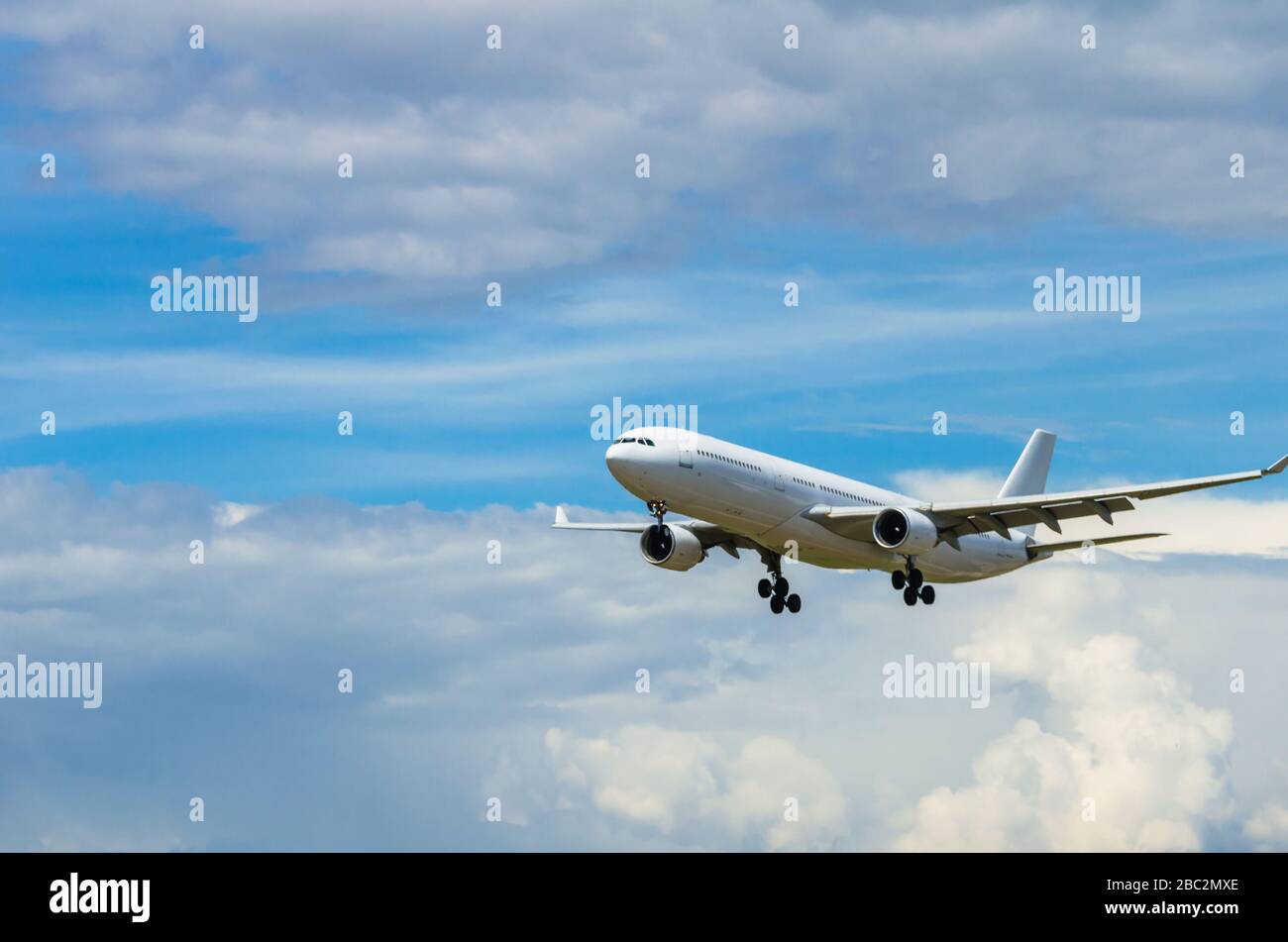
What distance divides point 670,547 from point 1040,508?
55.2 feet

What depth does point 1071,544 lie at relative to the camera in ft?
310

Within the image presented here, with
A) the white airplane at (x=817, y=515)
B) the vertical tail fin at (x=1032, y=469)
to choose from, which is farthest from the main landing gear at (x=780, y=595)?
the vertical tail fin at (x=1032, y=469)

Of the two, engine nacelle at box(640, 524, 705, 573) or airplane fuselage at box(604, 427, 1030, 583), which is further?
engine nacelle at box(640, 524, 705, 573)

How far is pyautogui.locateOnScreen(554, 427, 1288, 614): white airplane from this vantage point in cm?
7606

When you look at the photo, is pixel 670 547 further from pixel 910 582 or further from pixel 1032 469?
pixel 1032 469

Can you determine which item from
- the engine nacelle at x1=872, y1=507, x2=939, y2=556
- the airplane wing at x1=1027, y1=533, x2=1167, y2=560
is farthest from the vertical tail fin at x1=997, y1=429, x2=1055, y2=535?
the engine nacelle at x1=872, y1=507, x2=939, y2=556

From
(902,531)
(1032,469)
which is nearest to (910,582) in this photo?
(902,531)

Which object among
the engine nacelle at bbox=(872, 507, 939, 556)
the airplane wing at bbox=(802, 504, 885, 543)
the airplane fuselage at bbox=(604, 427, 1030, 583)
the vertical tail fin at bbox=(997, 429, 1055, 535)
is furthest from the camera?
the vertical tail fin at bbox=(997, 429, 1055, 535)

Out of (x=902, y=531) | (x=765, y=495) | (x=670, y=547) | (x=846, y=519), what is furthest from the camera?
(x=670, y=547)

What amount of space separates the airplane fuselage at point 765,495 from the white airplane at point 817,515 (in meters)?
0.06

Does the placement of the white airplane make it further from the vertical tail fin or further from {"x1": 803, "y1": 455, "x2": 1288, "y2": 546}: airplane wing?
the vertical tail fin

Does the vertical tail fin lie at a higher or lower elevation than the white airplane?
higher
